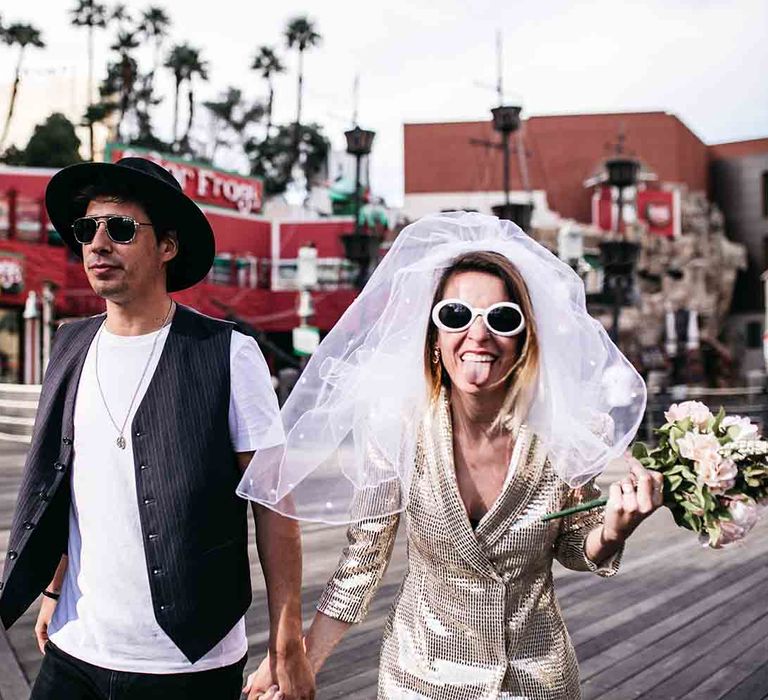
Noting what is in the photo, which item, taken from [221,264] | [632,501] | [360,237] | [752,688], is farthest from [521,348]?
[221,264]

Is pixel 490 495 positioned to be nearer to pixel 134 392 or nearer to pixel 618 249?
pixel 134 392

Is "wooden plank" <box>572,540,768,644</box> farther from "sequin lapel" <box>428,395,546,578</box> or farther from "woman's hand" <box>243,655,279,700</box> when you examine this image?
"sequin lapel" <box>428,395,546,578</box>

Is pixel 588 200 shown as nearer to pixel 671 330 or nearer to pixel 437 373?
pixel 671 330

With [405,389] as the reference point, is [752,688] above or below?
below

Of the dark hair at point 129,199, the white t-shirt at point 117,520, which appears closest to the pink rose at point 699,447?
the white t-shirt at point 117,520

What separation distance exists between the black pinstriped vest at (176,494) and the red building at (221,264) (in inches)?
828

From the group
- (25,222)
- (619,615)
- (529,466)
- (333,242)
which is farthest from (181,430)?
(333,242)

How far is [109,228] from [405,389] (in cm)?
82

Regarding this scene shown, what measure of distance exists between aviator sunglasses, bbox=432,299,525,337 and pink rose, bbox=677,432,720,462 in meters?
0.41

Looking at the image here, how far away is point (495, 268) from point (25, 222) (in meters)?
24.2

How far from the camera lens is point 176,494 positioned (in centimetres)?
204

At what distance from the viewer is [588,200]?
4169 cm

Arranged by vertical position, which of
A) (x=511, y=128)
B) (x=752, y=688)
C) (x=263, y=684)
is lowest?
(x=752, y=688)

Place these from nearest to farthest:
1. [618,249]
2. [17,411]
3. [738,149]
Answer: [17,411], [618,249], [738,149]
